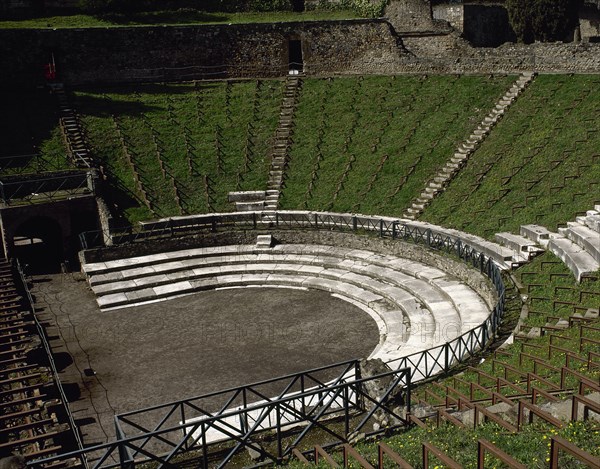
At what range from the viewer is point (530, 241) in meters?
25.9

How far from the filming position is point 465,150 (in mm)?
35312

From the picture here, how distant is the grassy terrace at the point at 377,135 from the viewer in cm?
3494

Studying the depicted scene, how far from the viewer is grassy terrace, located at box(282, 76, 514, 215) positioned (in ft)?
115

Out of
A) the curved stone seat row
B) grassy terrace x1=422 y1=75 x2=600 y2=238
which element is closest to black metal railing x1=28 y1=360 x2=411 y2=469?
the curved stone seat row

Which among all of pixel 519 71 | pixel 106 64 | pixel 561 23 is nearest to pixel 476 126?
pixel 519 71

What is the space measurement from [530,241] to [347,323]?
821cm

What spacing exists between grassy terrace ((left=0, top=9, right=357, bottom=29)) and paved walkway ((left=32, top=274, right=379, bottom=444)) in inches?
1043

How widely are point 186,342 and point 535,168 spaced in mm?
18780

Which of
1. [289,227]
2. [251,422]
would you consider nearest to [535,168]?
[289,227]

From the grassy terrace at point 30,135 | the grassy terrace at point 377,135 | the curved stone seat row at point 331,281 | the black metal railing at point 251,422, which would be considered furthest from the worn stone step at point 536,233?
the grassy terrace at point 30,135

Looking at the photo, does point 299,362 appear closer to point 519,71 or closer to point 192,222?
point 192,222

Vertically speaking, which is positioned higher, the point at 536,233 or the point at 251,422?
the point at 536,233

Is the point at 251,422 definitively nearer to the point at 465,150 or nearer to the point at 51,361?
the point at 51,361

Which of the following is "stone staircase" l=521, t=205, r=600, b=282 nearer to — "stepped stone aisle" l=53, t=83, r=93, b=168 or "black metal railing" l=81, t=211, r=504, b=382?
"black metal railing" l=81, t=211, r=504, b=382
